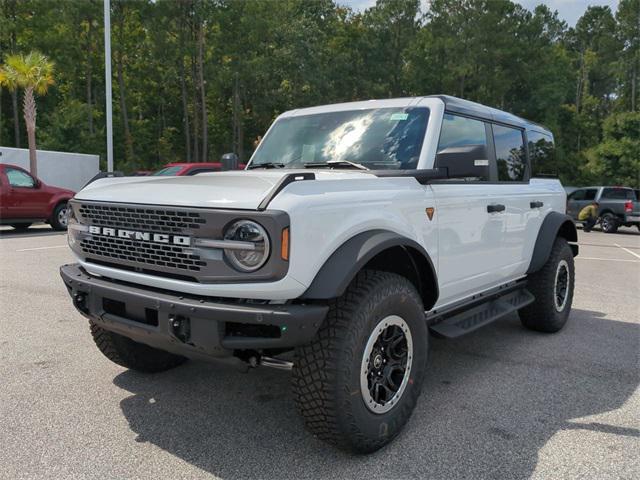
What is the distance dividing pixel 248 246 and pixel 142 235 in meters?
0.67

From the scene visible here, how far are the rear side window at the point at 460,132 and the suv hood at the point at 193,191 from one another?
0.78 metres

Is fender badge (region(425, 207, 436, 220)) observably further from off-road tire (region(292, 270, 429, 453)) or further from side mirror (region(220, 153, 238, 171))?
side mirror (region(220, 153, 238, 171))

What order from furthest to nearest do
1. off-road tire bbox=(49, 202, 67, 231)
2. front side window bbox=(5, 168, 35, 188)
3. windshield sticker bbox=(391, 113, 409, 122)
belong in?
off-road tire bbox=(49, 202, 67, 231) → front side window bbox=(5, 168, 35, 188) → windshield sticker bbox=(391, 113, 409, 122)

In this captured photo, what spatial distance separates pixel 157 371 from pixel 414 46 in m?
40.0

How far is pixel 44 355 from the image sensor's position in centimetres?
420

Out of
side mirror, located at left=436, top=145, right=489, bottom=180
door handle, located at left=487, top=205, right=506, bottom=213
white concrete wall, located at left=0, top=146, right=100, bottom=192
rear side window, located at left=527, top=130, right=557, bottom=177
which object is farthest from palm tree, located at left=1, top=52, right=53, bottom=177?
side mirror, located at left=436, top=145, right=489, bottom=180

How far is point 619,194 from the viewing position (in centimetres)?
1961

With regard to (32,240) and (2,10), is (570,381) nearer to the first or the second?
(32,240)

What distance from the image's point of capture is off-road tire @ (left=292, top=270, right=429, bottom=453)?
8.27 feet

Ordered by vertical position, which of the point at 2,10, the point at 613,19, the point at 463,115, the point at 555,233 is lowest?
the point at 555,233

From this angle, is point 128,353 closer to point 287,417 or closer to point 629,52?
point 287,417

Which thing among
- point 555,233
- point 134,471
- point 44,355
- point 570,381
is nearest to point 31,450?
point 134,471

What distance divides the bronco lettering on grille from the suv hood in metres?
0.16

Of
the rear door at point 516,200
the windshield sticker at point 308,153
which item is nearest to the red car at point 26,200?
the windshield sticker at point 308,153
